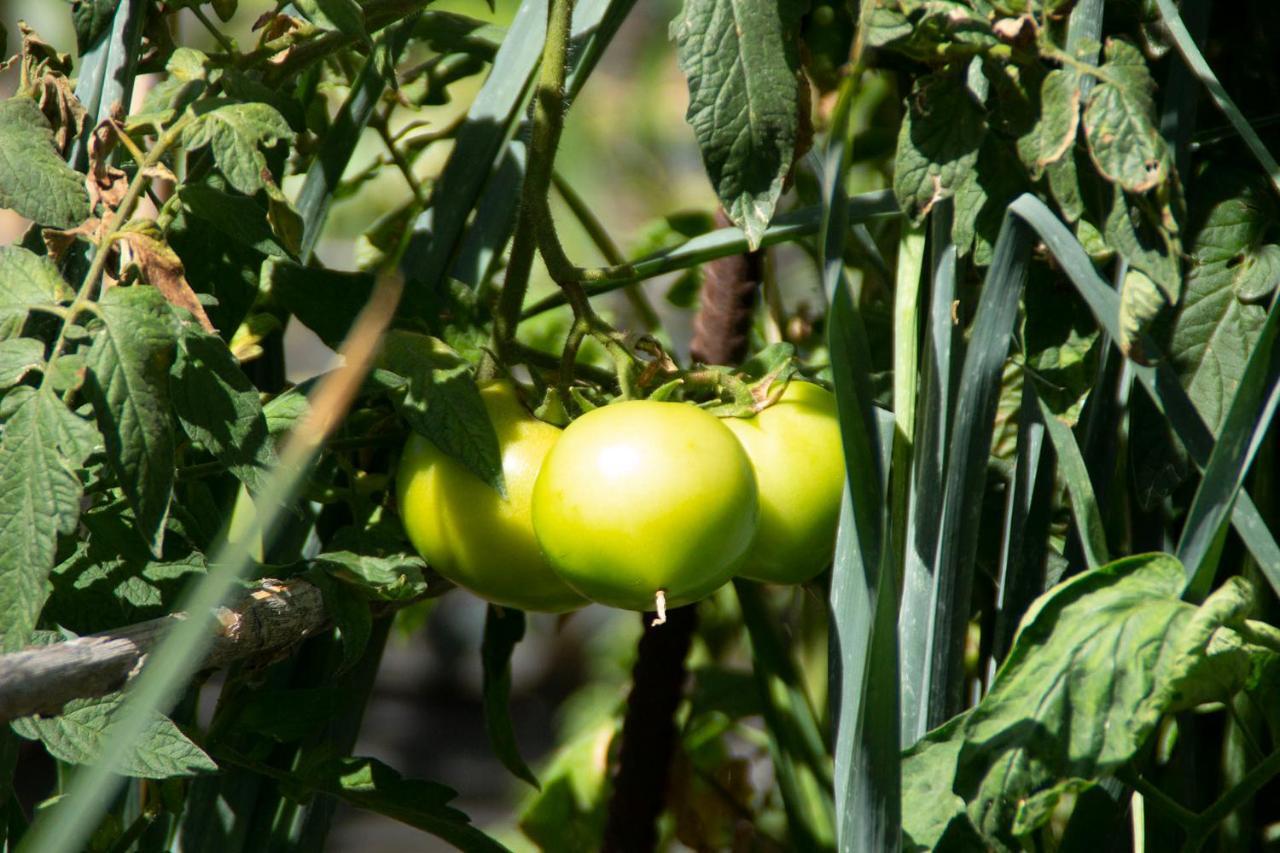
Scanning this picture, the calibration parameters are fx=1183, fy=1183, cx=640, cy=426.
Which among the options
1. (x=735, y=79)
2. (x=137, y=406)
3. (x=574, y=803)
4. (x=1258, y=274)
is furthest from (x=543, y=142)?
(x=574, y=803)

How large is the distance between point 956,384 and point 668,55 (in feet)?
5.07

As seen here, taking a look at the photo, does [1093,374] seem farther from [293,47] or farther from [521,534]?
[293,47]

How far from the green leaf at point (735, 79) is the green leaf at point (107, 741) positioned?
0.28 meters

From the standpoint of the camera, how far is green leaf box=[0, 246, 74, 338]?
0.42 meters

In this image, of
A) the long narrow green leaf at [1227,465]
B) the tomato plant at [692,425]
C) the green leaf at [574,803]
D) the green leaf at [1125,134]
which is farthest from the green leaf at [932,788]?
the green leaf at [574,803]

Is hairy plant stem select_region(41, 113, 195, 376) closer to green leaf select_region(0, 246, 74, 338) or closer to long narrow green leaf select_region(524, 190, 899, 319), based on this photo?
green leaf select_region(0, 246, 74, 338)

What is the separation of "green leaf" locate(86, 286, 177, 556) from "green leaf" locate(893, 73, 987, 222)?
28 cm

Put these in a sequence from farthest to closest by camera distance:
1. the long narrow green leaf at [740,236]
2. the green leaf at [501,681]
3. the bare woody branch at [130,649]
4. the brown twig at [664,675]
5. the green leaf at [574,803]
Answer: the green leaf at [574,803]
the brown twig at [664,675]
the green leaf at [501,681]
the long narrow green leaf at [740,236]
the bare woody branch at [130,649]

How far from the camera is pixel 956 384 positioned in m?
0.49

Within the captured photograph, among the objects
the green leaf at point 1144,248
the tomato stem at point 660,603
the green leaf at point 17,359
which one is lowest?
the tomato stem at point 660,603

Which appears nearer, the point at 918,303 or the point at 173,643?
the point at 173,643

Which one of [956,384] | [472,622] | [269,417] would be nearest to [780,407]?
[956,384]

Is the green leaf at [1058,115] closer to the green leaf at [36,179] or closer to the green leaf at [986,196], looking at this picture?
the green leaf at [986,196]

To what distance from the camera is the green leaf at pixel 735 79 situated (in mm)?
440
